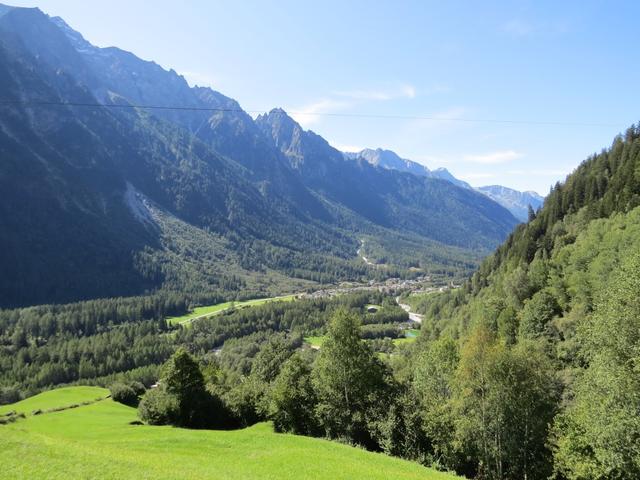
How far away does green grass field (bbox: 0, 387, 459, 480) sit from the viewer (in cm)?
2120

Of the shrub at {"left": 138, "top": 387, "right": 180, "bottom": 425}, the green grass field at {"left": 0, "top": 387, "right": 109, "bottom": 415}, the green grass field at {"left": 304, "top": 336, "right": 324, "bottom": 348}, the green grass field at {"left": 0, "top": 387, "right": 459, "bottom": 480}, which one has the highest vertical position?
the green grass field at {"left": 0, "top": 387, "right": 459, "bottom": 480}

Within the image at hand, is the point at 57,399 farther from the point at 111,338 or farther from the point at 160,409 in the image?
the point at 111,338

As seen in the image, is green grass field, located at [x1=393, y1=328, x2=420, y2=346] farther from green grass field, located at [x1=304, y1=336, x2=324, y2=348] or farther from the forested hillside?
the forested hillside

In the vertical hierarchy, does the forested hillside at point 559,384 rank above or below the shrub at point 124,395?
above

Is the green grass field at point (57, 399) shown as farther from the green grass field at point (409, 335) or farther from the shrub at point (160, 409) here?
the green grass field at point (409, 335)

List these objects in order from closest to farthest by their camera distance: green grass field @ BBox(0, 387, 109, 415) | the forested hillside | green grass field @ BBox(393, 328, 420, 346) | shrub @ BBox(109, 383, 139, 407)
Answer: the forested hillside → green grass field @ BBox(0, 387, 109, 415) → shrub @ BBox(109, 383, 139, 407) → green grass field @ BBox(393, 328, 420, 346)

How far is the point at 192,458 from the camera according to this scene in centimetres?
2767

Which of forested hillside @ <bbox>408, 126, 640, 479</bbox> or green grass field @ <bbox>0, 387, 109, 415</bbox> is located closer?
forested hillside @ <bbox>408, 126, 640, 479</bbox>

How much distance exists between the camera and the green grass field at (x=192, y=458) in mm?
21203

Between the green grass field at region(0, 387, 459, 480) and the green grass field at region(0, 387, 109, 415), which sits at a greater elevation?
the green grass field at region(0, 387, 459, 480)

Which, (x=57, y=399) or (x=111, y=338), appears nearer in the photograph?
(x=57, y=399)

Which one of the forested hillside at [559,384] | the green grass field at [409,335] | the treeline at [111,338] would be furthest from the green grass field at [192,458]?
the green grass field at [409,335]

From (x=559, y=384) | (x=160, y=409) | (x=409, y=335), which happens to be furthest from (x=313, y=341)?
(x=559, y=384)

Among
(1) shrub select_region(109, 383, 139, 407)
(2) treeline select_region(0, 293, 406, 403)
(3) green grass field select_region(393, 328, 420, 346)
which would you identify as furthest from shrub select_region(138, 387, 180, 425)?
(3) green grass field select_region(393, 328, 420, 346)
